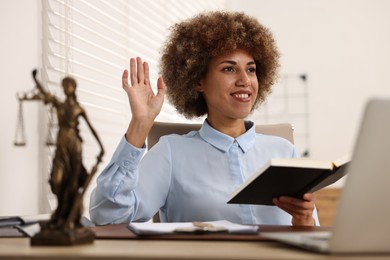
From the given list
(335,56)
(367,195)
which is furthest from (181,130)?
(335,56)

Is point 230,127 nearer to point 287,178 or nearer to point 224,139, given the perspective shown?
point 224,139

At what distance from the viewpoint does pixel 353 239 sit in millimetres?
734

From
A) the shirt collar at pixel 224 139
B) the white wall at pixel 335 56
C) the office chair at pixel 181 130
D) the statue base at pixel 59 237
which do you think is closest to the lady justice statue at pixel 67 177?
the statue base at pixel 59 237

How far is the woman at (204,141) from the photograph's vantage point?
5.03 feet

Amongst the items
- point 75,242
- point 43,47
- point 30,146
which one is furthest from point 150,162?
point 75,242

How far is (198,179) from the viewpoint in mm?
1852

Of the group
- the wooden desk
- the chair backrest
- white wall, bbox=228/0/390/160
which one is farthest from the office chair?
white wall, bbox=228/0/390/160

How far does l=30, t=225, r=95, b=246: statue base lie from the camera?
863 mm

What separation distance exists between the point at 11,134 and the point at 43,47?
12.6 inches

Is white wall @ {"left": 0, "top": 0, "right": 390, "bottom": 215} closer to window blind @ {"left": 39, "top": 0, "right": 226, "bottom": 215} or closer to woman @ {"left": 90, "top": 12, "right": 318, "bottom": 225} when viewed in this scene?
window blind @ {"left": 39, "top": 0, "right": 226, "bottom": 215}

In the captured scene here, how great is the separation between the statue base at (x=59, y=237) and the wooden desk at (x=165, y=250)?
0.04 feet

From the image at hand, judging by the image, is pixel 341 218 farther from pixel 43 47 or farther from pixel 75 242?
pixel 43 47

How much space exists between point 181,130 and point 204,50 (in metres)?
0.30

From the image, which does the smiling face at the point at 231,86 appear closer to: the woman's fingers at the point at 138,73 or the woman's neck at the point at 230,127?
the woman's neck at the point at 230,127
